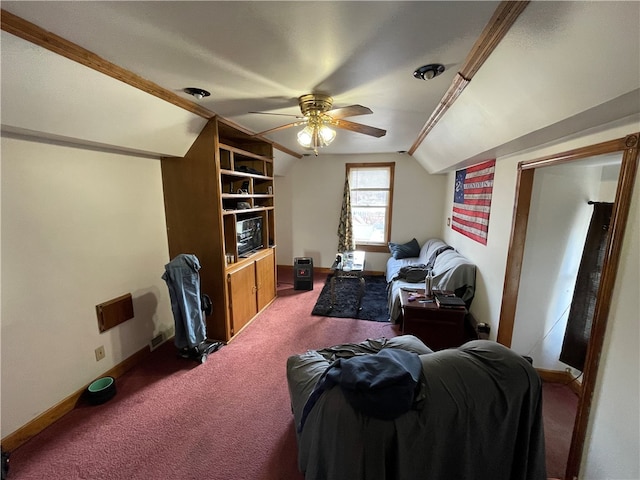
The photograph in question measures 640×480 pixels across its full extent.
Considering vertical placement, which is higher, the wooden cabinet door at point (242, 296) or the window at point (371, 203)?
the window at point (371, 203)

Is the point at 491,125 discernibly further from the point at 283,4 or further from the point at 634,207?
the point at 283,4

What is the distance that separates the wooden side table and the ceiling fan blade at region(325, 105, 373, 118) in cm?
178

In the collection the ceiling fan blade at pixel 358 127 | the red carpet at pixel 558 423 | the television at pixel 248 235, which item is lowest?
the red carpet at pixel 558 423

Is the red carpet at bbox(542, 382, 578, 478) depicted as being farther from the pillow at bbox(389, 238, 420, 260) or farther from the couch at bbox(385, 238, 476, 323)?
the pillow at bbox(389, 238, 420, 260)

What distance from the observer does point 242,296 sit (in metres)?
3.25

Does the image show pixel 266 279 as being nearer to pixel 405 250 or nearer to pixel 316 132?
pixel 316 132

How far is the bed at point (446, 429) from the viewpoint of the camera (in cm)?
104

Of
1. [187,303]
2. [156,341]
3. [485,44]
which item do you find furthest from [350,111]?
[156,341]

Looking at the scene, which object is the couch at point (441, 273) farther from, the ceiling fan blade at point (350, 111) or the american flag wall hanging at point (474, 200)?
the ceiling fan blade at point (350, 111)

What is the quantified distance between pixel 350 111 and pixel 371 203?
11.7ft

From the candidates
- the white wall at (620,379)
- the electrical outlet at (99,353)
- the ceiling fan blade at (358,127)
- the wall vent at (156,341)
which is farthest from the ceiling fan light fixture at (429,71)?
the wall vent at (156,341)

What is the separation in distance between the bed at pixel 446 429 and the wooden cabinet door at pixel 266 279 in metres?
2.59

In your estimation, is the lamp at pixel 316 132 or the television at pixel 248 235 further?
the television at pixel 248 235

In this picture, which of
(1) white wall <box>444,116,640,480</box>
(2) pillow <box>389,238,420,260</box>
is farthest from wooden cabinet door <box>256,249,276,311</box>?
(1) white wall <box>444,116,640,480</box>
